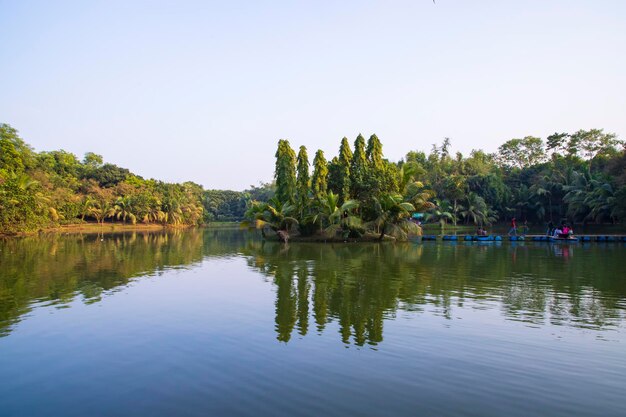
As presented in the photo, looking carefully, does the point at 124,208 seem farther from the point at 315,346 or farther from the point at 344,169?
the point at 315,346

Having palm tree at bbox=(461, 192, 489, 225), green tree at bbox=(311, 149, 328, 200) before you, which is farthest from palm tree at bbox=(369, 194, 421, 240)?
palm tree at bbox=(461, 192, 489, 225)

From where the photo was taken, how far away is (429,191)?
1687 inches

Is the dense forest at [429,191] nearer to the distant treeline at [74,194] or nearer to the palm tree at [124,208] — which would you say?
the distant treeline at [74,194]

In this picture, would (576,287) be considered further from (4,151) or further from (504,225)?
(4,151)

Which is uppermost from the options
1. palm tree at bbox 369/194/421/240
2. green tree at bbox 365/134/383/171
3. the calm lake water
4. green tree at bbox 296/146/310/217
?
green tree at bbox 365/134/383/171

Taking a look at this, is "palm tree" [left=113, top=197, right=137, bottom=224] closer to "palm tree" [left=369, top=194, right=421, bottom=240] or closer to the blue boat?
"palm tree" [left=369, top=194, right=421, bottom=240]

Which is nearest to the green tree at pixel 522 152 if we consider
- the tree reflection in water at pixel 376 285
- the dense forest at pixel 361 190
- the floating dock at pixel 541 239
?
the dense forest at pixel 361 190

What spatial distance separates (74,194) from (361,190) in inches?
1920

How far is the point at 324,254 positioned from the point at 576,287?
14.8 metres

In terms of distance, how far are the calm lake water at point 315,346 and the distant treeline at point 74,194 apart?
29.9 m

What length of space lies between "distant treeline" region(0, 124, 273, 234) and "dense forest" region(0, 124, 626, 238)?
0.53 feet

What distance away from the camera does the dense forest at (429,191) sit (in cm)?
3806

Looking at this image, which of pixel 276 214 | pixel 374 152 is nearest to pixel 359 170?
pixel 374 152

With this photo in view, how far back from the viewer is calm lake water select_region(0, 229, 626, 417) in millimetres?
5961
